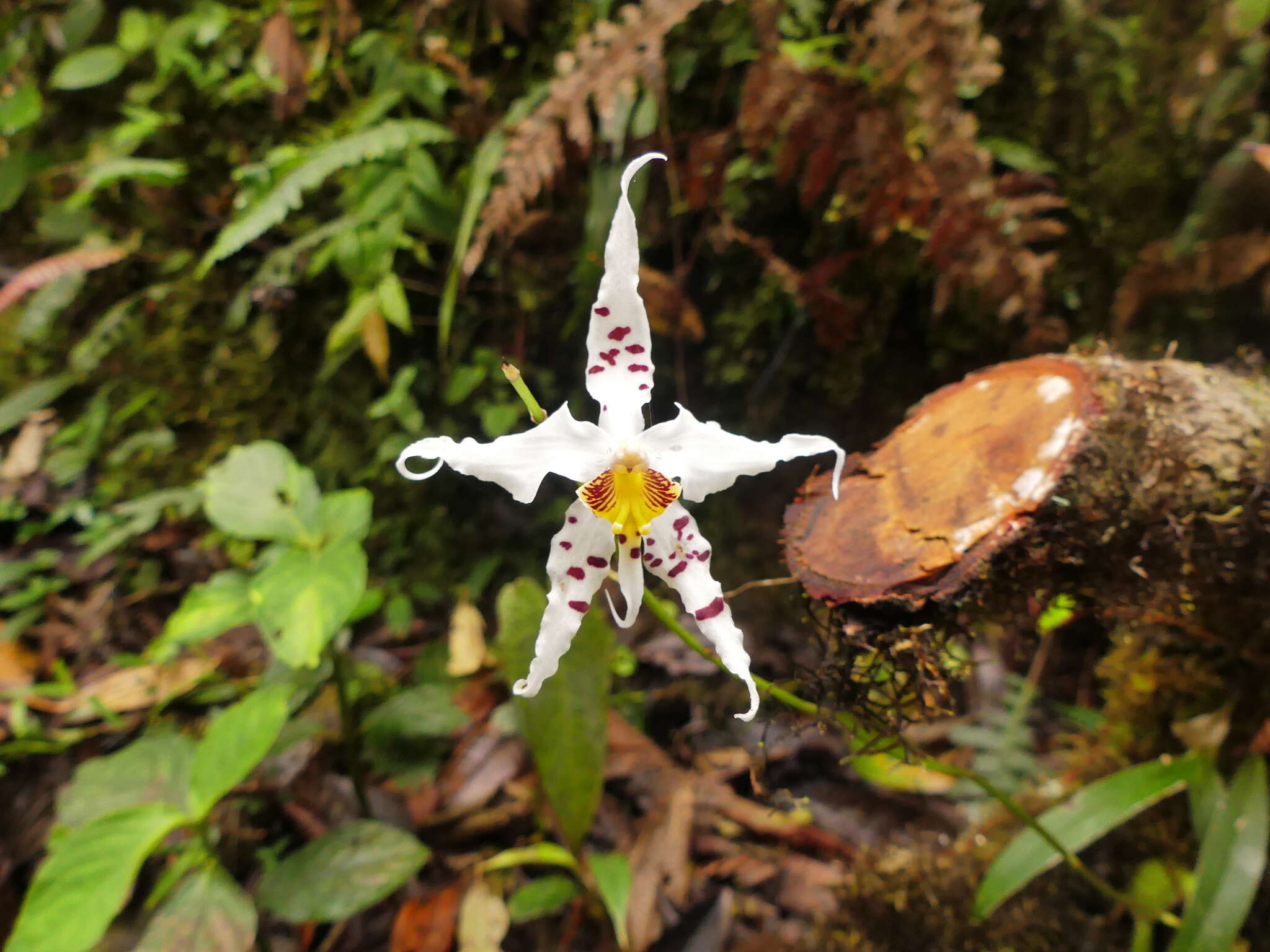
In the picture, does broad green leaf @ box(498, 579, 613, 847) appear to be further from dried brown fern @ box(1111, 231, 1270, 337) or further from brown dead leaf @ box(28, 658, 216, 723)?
dried brown fern @ box(1111, 231, 1270, 337)

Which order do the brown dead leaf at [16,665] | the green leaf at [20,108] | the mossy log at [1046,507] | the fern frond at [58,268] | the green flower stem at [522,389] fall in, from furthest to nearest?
the green leaf at [20,108]
the fern frond at [58,268]
the brown dead leaf at [16,665]
the mossy log at [1046,507]
the green flower stem at [522,389]

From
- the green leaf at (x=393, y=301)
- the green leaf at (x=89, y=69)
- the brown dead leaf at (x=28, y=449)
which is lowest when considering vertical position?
the brown dead leaf at (x=28, y=449)

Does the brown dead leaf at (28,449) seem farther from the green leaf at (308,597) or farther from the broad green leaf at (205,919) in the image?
the broad green leaf at (205,919)

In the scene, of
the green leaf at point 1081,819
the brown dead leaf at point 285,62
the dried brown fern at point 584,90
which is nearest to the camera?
the green leaf at point 1081,819

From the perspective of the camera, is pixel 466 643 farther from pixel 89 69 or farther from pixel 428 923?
pixel 89 69

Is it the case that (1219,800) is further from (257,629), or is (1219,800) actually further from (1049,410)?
(257,629)

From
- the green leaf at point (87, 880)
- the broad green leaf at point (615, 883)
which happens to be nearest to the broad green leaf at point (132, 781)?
the green leaf at point (87, 880)
